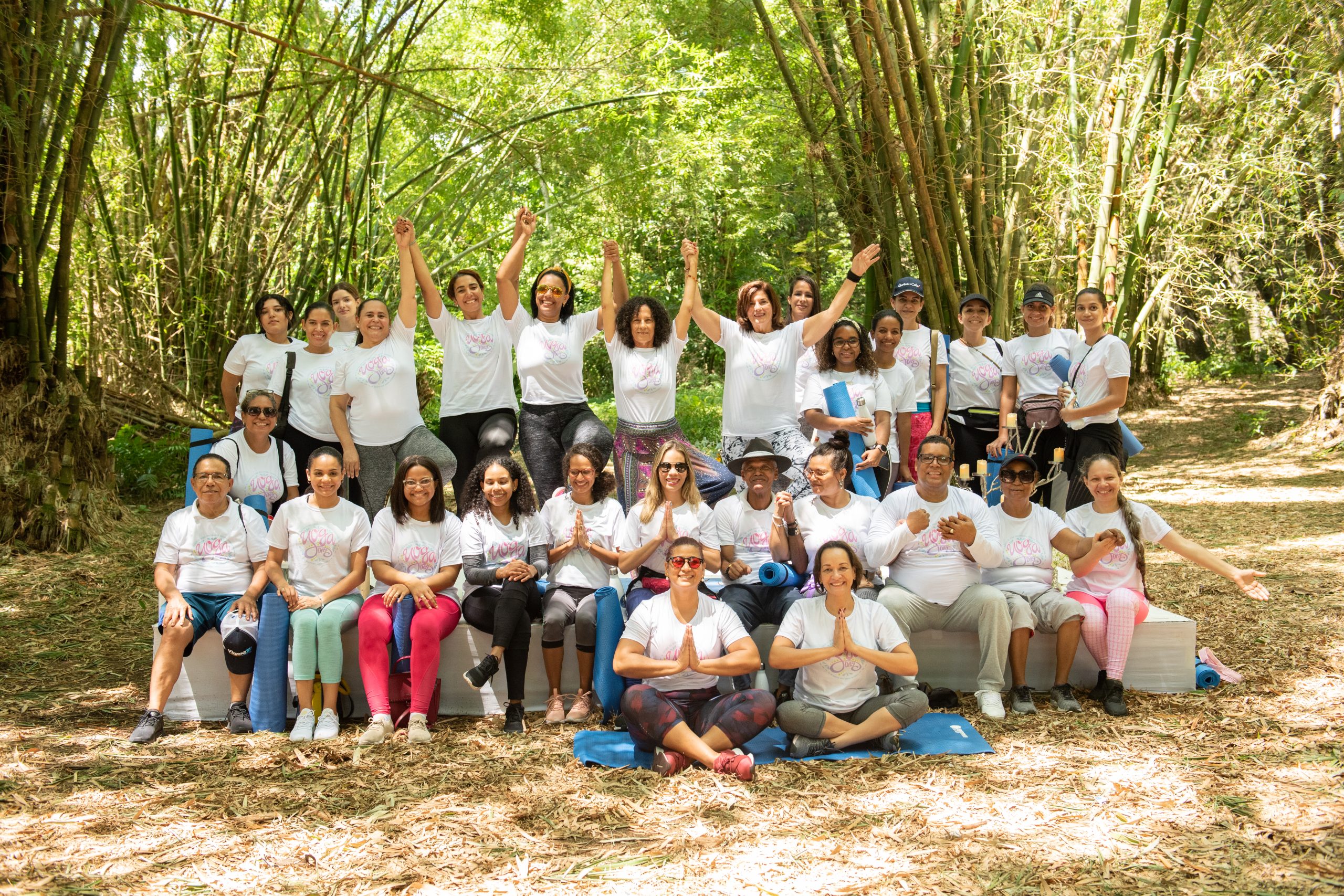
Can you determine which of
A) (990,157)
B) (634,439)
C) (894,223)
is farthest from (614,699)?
(990,157)

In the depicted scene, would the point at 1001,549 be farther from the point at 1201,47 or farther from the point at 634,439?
the point at 1201,47

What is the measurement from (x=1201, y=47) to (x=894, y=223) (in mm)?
→ 3072

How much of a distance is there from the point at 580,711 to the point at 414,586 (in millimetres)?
673

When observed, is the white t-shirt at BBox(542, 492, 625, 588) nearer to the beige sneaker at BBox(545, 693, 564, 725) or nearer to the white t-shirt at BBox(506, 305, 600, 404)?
the beige sneaker at BBox(545, 693, 564, 725)

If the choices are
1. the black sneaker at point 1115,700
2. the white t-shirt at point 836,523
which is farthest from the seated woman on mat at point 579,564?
the black sneaker at point 1115,700

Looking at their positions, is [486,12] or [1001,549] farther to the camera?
[486,12]

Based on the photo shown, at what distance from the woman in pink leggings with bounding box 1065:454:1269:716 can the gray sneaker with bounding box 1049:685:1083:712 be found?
90mm

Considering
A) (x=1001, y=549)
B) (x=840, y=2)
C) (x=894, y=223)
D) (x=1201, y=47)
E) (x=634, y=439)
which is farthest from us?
(x=1201, y=47)

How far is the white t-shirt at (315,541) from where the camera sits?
→ 3.49 metres

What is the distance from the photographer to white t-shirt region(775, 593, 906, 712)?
10.4 feet

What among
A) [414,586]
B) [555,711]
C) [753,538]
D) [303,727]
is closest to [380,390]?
[414,586]

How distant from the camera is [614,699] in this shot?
3.41 metres

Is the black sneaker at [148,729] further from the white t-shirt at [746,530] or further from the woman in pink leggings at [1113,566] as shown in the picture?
the woman in pink leggings at [1113,566]

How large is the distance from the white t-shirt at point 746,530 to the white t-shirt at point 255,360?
1.84 meters
